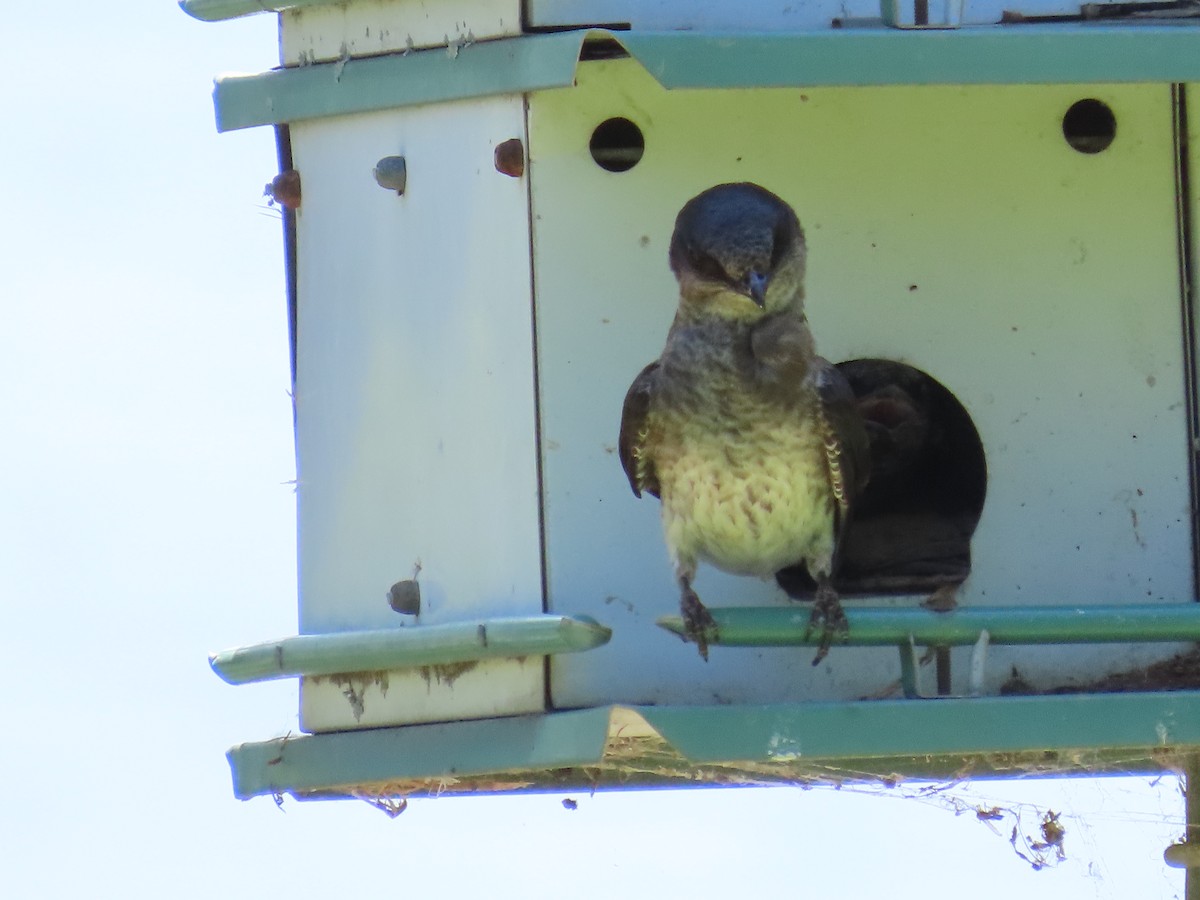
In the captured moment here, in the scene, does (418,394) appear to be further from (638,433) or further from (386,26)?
(386,26)

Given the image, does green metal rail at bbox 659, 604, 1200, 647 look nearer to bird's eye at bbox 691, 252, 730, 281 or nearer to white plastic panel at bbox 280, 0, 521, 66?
bird's eye at bbox 691, 252, 730, 281

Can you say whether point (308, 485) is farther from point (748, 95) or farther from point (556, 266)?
point (748, 95)

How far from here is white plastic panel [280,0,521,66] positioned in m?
5.80

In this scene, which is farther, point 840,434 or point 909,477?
point 909,477

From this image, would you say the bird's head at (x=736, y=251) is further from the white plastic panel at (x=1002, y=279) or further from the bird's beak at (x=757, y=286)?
the white plastic panel at (x=1002, y=279)

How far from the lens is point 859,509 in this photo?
22.2ft

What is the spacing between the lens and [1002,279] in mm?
5988

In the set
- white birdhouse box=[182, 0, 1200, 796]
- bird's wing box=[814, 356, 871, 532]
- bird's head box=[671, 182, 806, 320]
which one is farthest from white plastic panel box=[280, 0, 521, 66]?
bird's wing box=[814, 356, 871, 532]

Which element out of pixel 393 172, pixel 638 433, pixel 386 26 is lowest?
pixel 638 433

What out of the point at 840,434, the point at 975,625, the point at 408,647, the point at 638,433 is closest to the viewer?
the point at 975,625

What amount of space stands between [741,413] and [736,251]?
1.20ft

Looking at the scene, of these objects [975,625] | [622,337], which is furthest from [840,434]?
[975,625]

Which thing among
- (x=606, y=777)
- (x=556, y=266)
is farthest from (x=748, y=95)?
(x=606, y=777)

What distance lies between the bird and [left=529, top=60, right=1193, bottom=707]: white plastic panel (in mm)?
125
